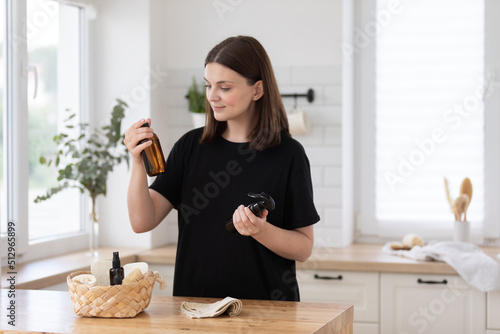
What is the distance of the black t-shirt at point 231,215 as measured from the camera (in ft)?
6.50

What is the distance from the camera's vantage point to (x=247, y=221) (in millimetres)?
1618

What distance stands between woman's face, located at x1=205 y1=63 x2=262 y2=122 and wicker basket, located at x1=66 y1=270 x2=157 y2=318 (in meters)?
0.54

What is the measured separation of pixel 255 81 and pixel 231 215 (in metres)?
0.39

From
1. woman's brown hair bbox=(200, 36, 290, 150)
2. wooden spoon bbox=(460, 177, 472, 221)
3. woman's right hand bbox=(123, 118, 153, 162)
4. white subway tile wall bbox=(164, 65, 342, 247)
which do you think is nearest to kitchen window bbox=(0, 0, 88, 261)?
white subway tile wall bbox=(164, 65, 342, 247)

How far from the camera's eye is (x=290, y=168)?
199cm

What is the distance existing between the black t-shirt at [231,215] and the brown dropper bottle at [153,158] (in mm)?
206

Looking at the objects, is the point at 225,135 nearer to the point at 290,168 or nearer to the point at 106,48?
the point at 290,168

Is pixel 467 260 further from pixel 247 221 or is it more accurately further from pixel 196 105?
pixel 247 221

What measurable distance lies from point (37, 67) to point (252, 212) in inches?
77.7

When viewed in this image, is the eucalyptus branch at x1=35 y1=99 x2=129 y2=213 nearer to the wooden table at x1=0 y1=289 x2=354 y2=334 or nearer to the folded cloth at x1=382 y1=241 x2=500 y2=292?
the wooden table at x1=0 y1=289 x2=354 y2=334

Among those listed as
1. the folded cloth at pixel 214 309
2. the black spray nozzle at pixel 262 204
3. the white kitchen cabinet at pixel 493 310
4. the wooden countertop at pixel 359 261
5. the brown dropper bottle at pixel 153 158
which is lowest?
the white kitchen cabinet at pixel 493 310

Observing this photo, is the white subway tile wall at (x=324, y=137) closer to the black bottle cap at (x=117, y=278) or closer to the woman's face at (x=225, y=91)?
the woman's face at (x=225, y=91)

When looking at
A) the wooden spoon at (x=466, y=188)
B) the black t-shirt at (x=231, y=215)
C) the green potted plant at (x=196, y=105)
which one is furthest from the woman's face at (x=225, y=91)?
the wooden spoon at (x=466, y=188)

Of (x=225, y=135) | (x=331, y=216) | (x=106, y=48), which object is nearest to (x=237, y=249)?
(x=225, y=135)
